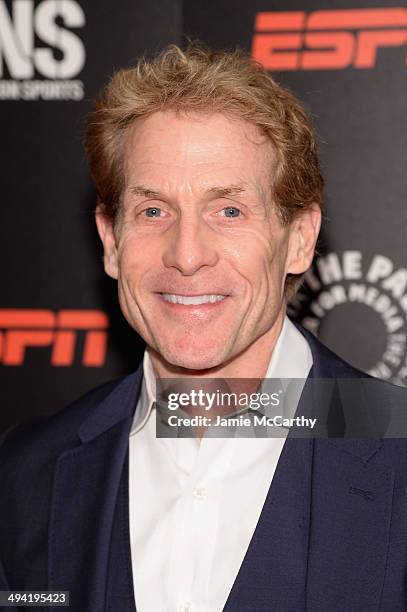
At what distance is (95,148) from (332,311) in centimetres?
98

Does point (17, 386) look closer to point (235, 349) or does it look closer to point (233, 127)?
point (235, 349)

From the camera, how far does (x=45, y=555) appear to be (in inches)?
76.8

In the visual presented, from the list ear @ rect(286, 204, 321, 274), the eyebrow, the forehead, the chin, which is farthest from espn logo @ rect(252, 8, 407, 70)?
the chin

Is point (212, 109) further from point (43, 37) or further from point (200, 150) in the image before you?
point (43, 37)

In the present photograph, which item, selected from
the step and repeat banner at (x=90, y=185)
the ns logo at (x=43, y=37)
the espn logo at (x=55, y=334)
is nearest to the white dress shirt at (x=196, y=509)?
the step and repeat banner at (x=90, y=185)

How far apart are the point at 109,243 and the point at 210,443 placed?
588 millimetres

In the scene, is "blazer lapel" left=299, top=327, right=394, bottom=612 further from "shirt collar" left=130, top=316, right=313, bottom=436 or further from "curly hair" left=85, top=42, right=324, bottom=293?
"curly hair" left=85, top=42, right=324, bottom=293

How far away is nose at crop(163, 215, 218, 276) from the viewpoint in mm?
1769

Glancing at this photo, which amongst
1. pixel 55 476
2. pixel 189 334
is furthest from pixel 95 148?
pixel 55 476

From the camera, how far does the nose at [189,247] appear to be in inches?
69.6

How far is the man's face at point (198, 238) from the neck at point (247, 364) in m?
0.07

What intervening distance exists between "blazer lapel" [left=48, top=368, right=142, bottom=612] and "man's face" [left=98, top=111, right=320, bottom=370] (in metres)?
0.27

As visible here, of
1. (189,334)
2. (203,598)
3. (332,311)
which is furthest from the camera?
(332,311)

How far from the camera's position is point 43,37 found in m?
2.74
